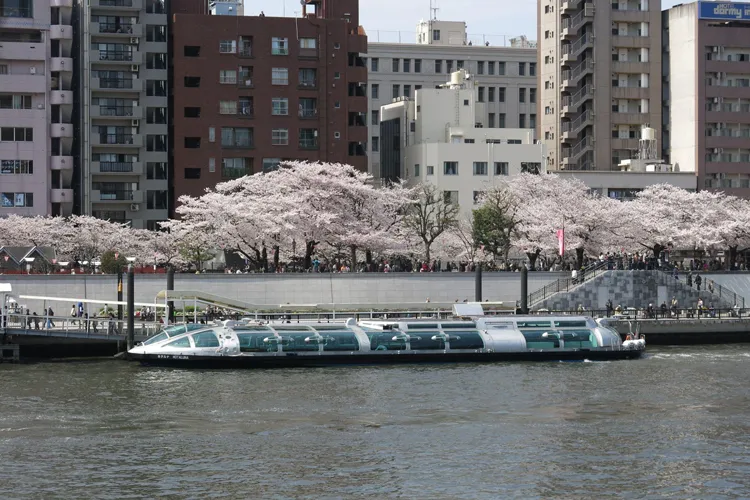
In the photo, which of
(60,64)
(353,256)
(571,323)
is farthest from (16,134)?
(571,323)

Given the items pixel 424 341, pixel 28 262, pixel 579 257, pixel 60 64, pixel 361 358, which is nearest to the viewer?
pixel 361 358

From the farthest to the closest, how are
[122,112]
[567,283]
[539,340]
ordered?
[122,112] < [567,283] < [539,340]

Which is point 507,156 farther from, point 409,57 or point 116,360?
point 116,360

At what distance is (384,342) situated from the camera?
7188 cm

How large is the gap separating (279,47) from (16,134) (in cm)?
2293

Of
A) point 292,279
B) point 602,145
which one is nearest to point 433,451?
point 292,279

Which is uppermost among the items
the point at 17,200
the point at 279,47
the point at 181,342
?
the point at 279,47

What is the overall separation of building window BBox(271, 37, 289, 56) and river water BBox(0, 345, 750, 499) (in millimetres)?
48880

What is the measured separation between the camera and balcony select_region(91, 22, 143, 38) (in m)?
108

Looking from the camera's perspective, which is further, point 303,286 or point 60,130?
point 60,130

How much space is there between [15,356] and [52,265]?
56.7ft

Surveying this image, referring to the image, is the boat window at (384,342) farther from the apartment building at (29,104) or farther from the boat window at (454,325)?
the apartment building at (29,104)

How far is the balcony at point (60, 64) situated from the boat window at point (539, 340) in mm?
49760

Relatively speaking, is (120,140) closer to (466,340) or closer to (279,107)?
(279,107)
